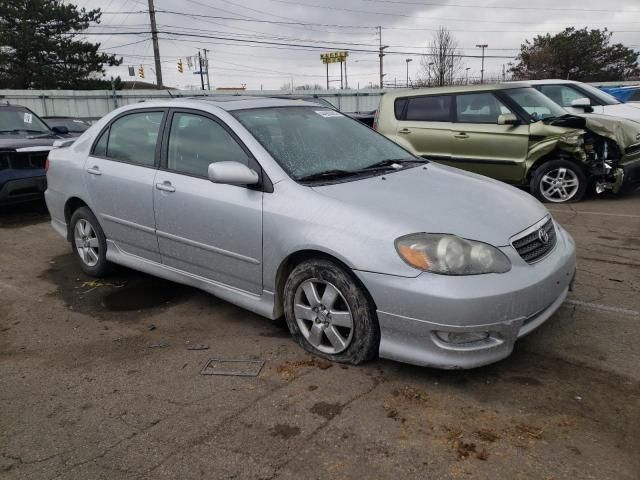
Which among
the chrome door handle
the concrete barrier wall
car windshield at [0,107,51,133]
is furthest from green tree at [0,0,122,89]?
the chrome door handle

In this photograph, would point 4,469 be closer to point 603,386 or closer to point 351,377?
point 351,377

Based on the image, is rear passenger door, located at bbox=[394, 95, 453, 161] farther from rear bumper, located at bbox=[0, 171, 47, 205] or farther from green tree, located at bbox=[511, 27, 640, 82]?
green tree, located at bbox=[511, 27, 640, 82]

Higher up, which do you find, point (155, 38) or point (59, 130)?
point (155, 38)

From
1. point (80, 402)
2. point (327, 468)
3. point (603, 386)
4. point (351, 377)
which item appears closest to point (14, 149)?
point (80, 402)

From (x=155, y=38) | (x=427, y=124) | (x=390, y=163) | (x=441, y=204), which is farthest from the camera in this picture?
(x=155, y=38)

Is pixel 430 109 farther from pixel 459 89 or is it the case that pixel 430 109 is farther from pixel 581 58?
pixel 581 58

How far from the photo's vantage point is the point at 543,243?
319cm

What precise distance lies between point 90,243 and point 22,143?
3731mm

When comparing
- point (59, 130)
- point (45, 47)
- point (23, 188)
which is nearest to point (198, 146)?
point (23, 188)

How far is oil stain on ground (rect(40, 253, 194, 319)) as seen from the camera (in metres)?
4.36

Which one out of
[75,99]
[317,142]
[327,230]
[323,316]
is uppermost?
[75,99]

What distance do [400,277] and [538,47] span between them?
53819 mm

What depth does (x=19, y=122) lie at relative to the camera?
8758 millimetres

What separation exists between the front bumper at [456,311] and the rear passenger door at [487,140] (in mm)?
5169
